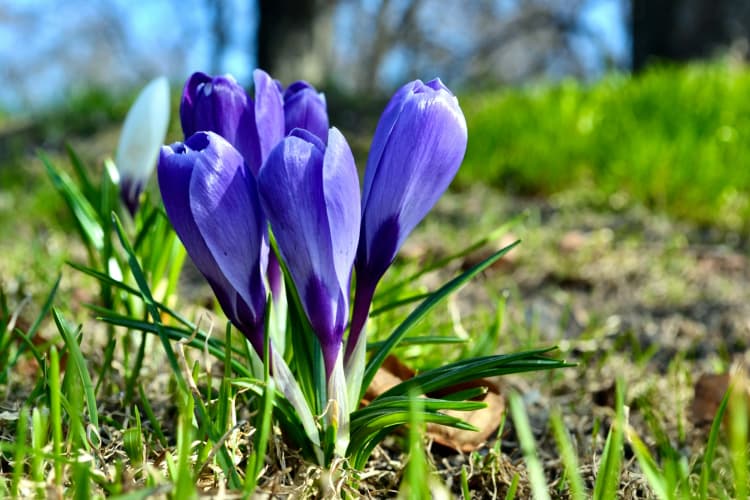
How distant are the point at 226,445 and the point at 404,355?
63 cm

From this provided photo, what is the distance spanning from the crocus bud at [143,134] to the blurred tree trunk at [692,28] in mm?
7330

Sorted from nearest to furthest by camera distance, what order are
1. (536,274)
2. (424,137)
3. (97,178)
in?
(424,137)
(536,274)
(97,178)

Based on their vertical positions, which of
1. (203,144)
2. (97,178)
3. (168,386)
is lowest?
(168,386)

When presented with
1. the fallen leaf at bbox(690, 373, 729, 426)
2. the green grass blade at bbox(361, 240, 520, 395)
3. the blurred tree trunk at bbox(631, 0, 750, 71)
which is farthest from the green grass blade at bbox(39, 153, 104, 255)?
the blurred tree trunk at bbox(631, 0, 750, 71)

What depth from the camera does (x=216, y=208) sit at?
793 mm

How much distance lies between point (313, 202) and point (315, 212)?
0.01 meters

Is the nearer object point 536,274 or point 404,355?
point 404,355

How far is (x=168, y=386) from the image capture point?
136 centimetres

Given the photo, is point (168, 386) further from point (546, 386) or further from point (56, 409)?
point (546, 386)

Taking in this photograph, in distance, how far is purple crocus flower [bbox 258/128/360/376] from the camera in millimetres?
762

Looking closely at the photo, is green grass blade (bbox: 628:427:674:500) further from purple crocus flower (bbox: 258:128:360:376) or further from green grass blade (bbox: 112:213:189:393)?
green grass blade (bbox: 112:213:189:393)

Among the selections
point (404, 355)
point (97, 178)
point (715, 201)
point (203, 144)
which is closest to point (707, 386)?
point (404, 355)

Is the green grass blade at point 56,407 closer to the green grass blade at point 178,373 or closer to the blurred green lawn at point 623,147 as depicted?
the green grass blade at point 178,373

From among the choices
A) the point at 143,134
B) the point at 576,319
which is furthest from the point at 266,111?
the point at 576,319
